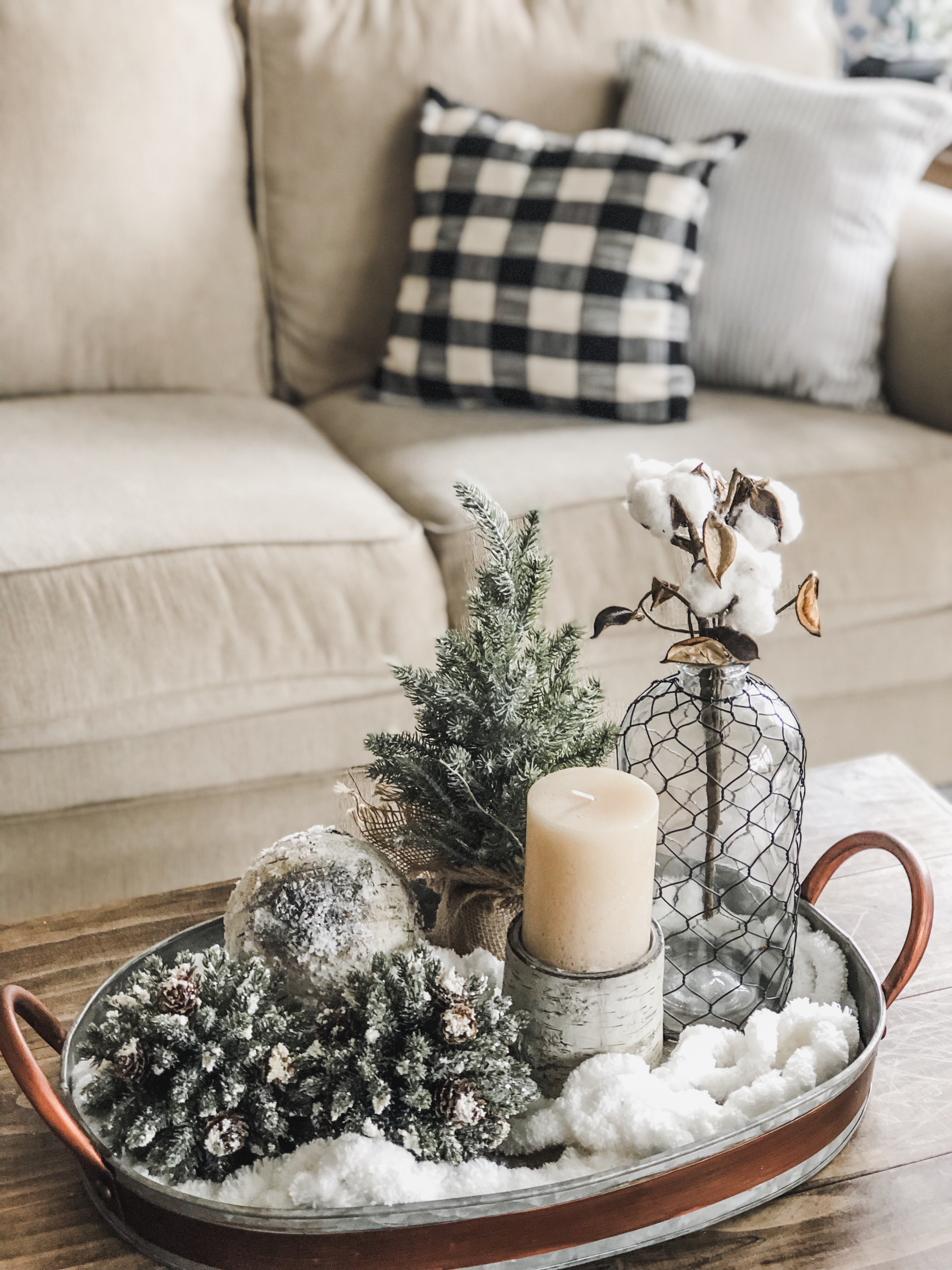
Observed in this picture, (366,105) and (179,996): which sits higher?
(366,105)

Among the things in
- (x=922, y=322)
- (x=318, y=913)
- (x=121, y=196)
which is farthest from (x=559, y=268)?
(x=318, y=913)

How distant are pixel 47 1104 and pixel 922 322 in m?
1.43

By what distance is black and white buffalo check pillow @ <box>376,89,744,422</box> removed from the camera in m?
1.55

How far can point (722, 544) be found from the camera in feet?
1.98

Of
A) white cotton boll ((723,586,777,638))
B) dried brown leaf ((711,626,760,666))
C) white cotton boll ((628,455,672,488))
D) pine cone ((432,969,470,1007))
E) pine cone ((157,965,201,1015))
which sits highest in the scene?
white cotton boll ((628,455,672,488))

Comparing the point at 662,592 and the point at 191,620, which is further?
the point at 191,620

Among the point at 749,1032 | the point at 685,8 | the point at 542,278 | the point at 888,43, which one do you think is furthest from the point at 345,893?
the point at 888,43

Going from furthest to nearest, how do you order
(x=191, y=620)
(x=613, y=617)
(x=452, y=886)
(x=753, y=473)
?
(x=753, y=473) < (x=191, y=620) < (x=452, y=886) < (x=613, y=617)

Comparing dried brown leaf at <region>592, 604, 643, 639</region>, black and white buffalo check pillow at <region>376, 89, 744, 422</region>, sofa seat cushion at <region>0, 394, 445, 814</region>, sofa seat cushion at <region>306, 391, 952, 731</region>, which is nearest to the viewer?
dried brown leaf at <region>592, 604, 643, 639</region>

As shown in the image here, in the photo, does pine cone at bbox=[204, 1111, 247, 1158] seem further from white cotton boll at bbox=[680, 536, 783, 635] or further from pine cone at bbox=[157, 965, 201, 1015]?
white cotton boll at bbox=[680, 536, 783, 635]

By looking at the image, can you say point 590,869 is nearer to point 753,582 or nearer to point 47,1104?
point 753,582

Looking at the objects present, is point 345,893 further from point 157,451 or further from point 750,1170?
point 157,451

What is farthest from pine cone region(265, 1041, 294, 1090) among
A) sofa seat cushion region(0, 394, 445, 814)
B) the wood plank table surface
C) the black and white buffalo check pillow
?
the black and white buffalo check pillow

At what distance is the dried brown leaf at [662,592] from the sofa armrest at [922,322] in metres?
1.06
